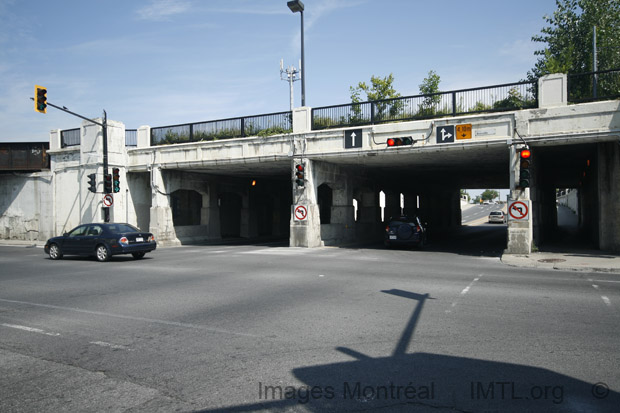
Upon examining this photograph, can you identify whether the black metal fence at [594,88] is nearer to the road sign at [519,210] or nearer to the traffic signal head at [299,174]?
the road sign at [519,210]

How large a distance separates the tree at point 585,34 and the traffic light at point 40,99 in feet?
97.6

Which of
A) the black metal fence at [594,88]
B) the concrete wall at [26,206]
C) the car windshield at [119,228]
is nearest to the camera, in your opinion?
the car windshield at [119,228]

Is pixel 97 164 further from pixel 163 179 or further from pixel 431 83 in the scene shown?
pixel 431 83


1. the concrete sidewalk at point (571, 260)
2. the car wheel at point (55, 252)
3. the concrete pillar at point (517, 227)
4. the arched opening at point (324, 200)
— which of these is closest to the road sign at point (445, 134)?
the concrete pillar at point (517, 227)

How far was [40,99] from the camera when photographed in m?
19.5

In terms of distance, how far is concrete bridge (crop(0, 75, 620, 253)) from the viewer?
664 inches

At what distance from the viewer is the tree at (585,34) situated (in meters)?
29.2

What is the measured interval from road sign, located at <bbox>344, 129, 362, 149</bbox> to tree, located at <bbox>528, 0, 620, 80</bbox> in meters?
17.3

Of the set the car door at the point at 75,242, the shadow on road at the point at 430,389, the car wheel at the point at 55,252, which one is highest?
the car door at the point at 75,242

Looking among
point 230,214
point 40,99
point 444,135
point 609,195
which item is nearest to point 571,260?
point 609,195

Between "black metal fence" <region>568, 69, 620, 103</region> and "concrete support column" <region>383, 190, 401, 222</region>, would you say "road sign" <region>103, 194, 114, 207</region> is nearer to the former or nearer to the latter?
"concrete support column" <region>383, 190, 401, 222</region>

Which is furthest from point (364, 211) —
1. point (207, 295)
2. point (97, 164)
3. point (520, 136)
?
point (207, 295)

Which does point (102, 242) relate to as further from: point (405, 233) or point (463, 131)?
point (463, 131)

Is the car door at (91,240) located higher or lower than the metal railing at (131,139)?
lower
